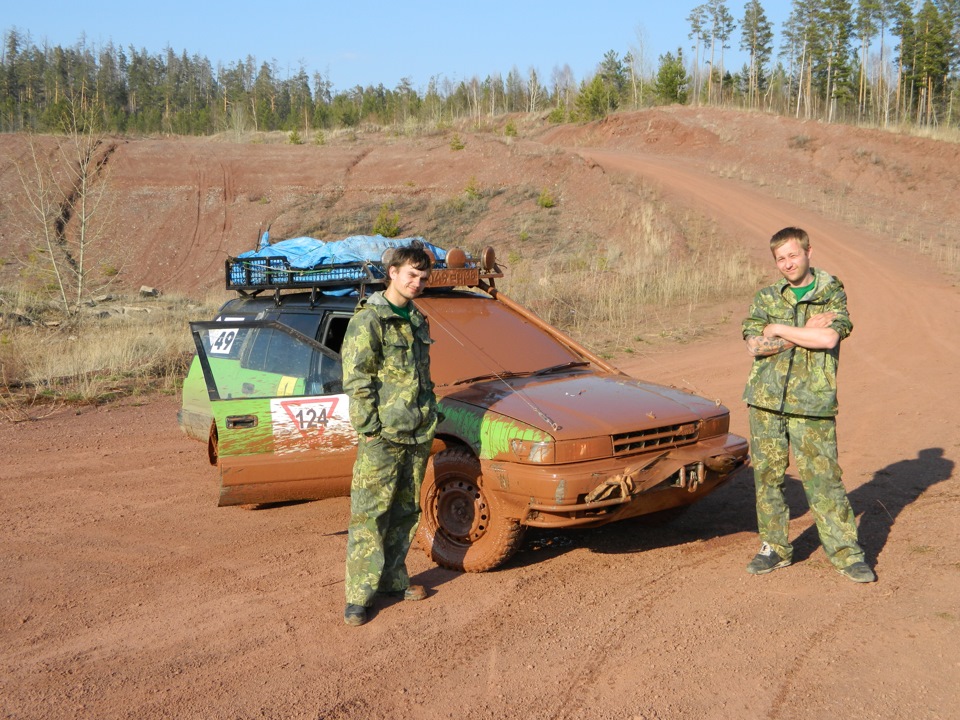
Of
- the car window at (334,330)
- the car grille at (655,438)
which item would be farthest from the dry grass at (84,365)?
the car grille at (655,438)

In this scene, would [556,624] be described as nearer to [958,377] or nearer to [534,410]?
[534,410]

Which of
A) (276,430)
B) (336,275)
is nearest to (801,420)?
(276,430)

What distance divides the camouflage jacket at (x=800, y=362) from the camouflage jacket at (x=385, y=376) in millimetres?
1868

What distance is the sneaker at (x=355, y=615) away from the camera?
4594 millimetres

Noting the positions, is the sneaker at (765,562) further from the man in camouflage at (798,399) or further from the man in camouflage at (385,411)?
the man in camouflage at (385,411)

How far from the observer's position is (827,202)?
30.6 metres

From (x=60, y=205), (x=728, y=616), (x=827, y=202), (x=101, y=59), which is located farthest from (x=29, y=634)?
(x=101, y=59)

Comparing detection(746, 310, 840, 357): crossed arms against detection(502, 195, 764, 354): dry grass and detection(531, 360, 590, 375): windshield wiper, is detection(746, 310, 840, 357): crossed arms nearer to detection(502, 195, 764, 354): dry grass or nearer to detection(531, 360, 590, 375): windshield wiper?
detection(531, 360, 590, 375): windshield wiper

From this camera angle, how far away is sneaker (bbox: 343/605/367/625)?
4.59 m

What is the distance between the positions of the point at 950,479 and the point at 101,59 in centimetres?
11168

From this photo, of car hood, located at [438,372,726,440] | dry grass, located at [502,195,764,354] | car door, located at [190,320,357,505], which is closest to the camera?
car hood, located at [438,372,726,440]

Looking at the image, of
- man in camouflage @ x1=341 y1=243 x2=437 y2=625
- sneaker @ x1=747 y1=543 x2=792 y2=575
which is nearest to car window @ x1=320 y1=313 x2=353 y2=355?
man in camouflage @ x1=341 y1=243 x2=437 y2=625

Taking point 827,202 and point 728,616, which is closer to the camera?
point 728,616

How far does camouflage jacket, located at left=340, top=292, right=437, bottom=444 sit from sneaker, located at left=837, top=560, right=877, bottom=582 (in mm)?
2403
